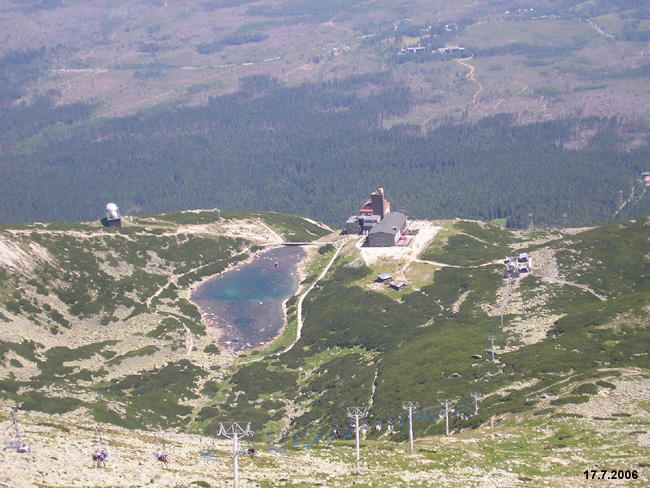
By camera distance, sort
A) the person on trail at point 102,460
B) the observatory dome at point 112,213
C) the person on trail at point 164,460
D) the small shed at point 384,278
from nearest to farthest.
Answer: the person on trail at point 102,460 < the person on trail at point 164,460 < the small shed at point 384,278 < the observatory dome at point 112,213

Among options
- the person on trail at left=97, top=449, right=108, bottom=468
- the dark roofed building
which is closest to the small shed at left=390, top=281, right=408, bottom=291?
the dark roofed building

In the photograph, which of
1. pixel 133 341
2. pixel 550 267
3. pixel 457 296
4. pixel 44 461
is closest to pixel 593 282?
pixel 550 267

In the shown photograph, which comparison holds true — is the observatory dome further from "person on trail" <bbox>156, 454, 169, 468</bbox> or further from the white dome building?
"person on trail" <bbox>156, 454, 169, 468</bbox>

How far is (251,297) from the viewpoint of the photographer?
563ft

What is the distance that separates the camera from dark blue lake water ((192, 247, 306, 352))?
15612 cm

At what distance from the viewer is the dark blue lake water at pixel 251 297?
156m

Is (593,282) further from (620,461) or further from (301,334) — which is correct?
(620,461)

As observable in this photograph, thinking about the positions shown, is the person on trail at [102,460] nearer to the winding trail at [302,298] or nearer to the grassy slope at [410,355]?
the grassy slope at [410,355]

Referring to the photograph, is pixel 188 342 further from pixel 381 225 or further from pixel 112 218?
pixel 112 218

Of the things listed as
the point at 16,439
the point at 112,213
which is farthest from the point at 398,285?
the point at 16,439

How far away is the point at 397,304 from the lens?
15175 centimetres

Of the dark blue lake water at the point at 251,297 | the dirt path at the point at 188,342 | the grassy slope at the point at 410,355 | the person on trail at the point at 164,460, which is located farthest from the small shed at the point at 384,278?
the person on trail at the point at 164,460

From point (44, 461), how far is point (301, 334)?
84.0 m

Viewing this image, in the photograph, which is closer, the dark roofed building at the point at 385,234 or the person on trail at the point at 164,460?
the person on trail at the point at 164,460
